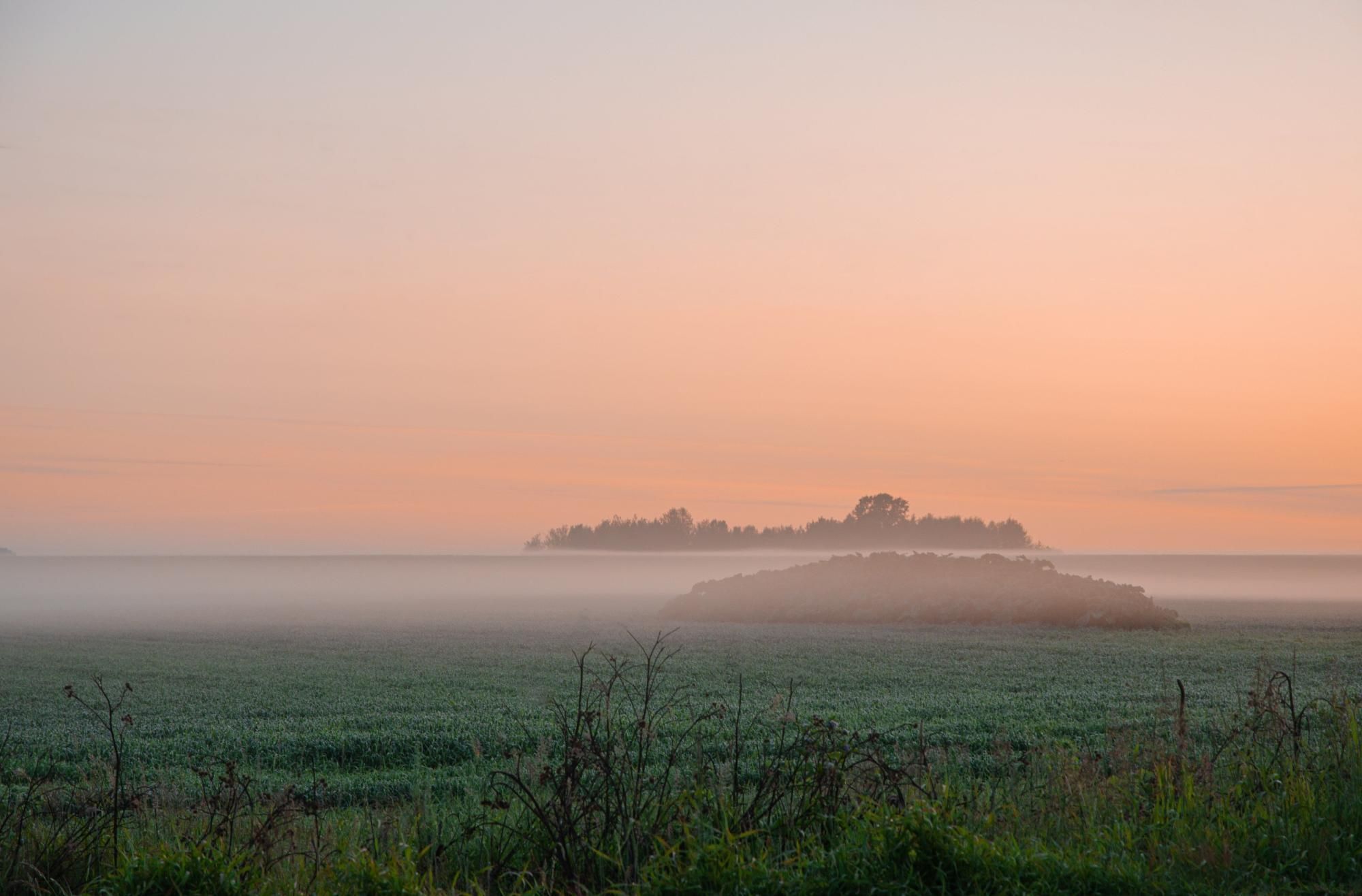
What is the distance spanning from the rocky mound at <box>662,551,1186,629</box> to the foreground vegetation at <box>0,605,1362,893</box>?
16.5 metres

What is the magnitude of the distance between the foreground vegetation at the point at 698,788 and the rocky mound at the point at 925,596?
1652 cm

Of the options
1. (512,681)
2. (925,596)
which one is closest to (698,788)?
(512,681)

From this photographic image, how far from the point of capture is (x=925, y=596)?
41062 millimetres

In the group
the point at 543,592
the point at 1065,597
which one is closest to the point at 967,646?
the point at 1065,597

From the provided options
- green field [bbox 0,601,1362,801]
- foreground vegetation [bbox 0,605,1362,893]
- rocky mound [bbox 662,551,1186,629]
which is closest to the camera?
foreground vegetation [bbox 0,605,1362,893]

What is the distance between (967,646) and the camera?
28.1m

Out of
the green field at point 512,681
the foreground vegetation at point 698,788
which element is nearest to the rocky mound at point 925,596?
the green field at point 512,681

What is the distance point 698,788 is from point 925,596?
36.0 m

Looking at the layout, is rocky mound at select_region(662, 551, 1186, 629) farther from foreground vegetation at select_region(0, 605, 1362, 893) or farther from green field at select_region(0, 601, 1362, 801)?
foreground vegetation at select_region(0, 605, 1362, 893)

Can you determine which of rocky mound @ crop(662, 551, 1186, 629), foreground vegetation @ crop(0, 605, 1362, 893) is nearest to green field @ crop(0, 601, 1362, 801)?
foreground vegetation @ crop(0, 605, 1362, 893)

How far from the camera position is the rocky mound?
121 feet

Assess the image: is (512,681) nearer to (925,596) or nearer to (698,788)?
(698,788)

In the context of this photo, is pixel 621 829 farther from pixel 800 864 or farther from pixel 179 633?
pixel 179 633

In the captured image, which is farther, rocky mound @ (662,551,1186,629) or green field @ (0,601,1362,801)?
rocky mound @ (662,551,1186,629)
